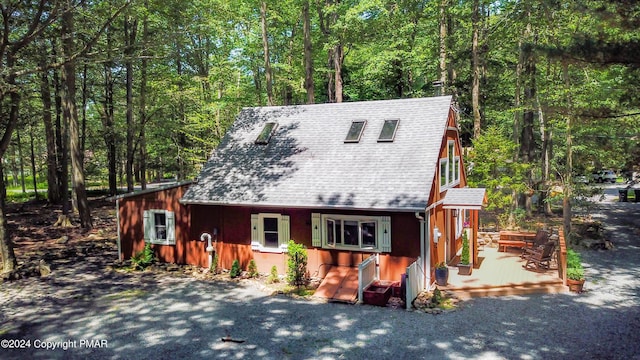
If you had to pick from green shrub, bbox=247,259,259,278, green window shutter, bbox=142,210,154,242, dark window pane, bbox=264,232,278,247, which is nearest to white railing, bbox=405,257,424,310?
dark window pane, bbox=264,232,278,247

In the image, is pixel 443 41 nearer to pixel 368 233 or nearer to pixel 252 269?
pixel 368 233

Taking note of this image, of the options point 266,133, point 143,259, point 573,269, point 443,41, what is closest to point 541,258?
point 573,269

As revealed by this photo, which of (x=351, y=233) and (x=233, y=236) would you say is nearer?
(x=351, y=233)

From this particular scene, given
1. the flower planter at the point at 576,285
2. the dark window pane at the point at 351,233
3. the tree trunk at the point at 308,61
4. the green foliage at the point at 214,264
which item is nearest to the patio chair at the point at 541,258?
the flower planter at the point at 576,285

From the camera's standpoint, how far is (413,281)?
40.8 ft

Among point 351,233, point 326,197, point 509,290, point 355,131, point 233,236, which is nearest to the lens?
point 509,290

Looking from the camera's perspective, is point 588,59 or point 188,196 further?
point 188,196

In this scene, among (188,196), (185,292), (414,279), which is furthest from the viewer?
(188,196)

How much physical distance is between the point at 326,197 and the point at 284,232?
2.20m

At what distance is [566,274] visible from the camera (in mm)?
13219

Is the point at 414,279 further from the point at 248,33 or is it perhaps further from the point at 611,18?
the point at 248,33

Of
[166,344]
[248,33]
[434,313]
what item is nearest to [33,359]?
[166,344]

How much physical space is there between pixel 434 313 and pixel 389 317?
1307mm

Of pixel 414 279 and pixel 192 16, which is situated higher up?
pixel 192 16
